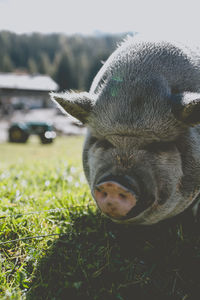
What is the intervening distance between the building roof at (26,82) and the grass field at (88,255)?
43.5m

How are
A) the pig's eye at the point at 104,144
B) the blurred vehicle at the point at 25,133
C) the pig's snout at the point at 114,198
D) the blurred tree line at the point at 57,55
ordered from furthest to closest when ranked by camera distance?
1. the blurred tree line at the point at 57,55
2. the blurred vehicle at the point at 25,133
3. the pig's eye at the point at 104,144
4. the pig's snout at the point at 114,198

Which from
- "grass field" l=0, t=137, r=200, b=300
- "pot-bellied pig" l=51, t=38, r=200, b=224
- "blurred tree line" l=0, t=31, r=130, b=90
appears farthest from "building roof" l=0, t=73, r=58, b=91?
"pot-bellied pig" l=51, t=38, r=200, b=224

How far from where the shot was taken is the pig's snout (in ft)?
6.74

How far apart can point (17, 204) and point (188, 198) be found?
1.80 m

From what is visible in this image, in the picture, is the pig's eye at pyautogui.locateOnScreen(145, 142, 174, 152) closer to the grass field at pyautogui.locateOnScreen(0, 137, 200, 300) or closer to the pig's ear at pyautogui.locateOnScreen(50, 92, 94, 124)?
the pig's ear at pyautogui.locateOnScreen(50, 92, 94, 124)

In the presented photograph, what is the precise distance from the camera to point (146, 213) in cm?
231

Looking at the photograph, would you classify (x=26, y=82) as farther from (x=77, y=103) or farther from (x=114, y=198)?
(x=114, y=198)

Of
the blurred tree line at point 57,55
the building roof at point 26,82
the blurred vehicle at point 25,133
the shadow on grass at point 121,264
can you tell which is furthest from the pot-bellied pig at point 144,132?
the blurred tree line at point 57,55

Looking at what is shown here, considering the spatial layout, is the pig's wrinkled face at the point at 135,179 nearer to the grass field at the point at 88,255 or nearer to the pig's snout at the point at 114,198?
the pig's snout at the point at 114,198

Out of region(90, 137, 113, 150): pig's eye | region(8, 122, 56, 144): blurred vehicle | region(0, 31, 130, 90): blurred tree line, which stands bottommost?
region(0, 31, 130, 90): blurred tree line

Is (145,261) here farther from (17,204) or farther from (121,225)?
(17,204)

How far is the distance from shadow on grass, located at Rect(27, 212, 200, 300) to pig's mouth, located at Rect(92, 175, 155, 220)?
462 millimetres

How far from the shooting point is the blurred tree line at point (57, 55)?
62688 mm

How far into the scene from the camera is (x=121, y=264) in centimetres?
242
